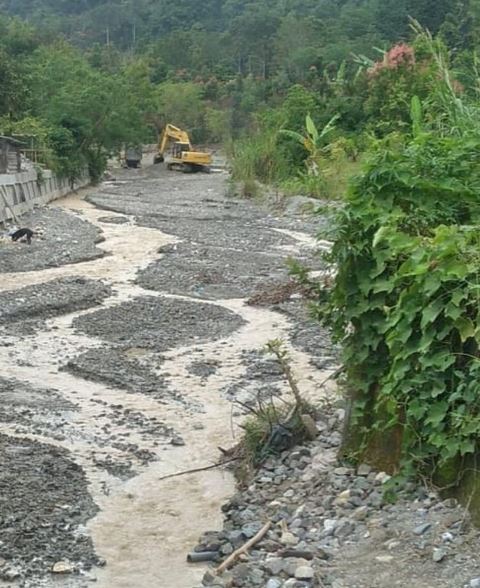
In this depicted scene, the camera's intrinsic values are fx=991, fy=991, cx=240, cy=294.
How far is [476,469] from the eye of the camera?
628cm

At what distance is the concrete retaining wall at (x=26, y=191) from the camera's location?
2753cm

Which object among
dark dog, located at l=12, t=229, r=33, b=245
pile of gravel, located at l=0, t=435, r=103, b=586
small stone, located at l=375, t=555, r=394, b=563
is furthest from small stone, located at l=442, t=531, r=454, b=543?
dark dog, located at l=12, t=229, r=33, b=245

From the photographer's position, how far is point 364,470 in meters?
7.60

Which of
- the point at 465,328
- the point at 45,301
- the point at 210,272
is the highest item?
the point at 465,328

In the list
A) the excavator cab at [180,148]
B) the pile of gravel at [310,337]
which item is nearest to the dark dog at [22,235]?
the pile of gravel at [310,337]

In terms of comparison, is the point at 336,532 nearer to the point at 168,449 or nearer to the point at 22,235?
the point at 168,449

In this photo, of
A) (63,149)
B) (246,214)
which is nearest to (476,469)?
(246,214)

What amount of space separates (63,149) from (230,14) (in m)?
84.9

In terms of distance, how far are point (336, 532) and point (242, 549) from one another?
660 millimetres

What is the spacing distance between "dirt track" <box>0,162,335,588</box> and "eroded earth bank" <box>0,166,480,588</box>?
0.02m

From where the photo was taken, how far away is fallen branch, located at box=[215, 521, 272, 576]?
663 centimetres

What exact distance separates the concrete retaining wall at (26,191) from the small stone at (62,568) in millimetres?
19841

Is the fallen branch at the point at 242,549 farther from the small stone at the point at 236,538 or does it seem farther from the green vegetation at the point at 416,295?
the green vegetation at the point at 416,295

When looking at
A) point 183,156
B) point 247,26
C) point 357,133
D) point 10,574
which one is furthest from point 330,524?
point 247,26
